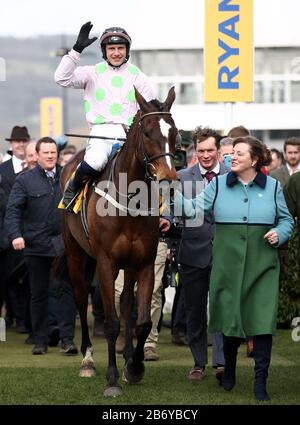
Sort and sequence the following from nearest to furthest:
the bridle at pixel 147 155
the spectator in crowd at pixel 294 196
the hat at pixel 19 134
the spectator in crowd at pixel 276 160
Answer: the bridle at pixel 147 155 < the spectator in crowd at pixel 294 196 < the hat at pixel 19 134 < the spectator in crowd at pixel 276 160

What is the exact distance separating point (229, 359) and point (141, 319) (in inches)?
31.4

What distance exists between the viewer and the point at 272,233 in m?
8.04

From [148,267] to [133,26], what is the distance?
106 ft

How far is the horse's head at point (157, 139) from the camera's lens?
8.02 m

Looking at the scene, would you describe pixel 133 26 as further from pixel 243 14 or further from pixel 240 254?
pixel 240 254

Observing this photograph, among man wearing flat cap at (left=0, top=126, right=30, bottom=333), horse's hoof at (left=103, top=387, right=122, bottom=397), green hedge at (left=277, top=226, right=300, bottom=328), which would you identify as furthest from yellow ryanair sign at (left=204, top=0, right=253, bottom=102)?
horse's hoof at (left=103, top=387, right=122, bottom=397)

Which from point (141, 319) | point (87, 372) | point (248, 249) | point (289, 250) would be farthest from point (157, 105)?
point (289, 250)

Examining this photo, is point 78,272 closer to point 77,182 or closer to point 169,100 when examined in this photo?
point 77,182

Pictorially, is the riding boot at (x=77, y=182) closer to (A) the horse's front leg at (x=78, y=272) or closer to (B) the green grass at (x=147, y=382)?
(A) the horse's front leg at (x=78, y=272)

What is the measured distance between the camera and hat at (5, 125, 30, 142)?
15328 millimetres

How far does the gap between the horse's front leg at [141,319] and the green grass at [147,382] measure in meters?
0.12

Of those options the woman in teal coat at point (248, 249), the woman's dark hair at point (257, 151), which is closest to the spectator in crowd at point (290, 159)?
the woman's dark hair at point (257, 151)

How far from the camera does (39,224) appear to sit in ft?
38.1
